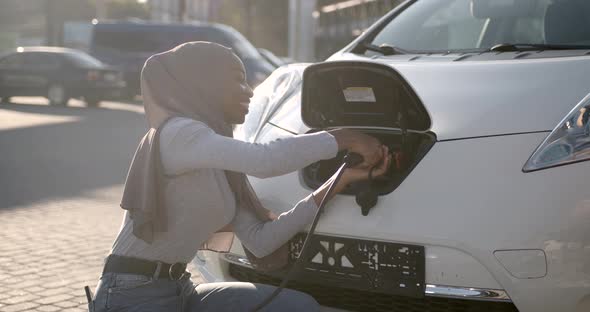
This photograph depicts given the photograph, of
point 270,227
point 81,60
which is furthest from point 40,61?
point 270,227

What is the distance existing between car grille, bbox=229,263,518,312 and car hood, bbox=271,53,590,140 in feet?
1.71

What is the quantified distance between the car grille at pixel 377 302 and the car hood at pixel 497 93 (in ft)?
1.71

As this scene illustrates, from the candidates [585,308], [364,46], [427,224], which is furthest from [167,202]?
[364,46]

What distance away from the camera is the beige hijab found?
2.83 metres

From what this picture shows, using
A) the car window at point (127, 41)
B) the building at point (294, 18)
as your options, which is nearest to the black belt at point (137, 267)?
the building at point (294, 18)

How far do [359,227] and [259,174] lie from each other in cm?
37

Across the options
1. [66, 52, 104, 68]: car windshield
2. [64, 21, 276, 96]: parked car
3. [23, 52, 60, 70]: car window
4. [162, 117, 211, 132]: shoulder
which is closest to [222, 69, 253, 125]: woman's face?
[162, 117, 211, 132]: shoulder

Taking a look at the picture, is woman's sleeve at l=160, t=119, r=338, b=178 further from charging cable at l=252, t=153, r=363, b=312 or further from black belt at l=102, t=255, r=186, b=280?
black belt at l=102, t=255, r=186, b=280

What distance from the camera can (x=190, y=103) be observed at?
2893 millimetres

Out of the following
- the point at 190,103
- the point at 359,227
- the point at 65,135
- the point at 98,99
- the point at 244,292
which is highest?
the point at 190,103

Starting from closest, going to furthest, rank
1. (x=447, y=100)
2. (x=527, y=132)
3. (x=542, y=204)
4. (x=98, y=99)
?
(x=542, y=204) < (x=527, y=132) < (x=447, y=100) < (x=98, y=99)

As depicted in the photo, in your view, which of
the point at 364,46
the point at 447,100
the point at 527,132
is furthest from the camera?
the point at 364,46

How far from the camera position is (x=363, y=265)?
301cm

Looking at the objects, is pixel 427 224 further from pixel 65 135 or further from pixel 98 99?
pixel 98 99
